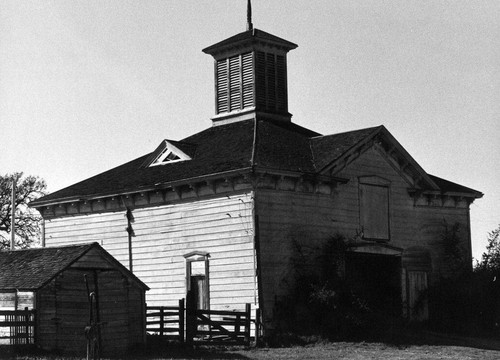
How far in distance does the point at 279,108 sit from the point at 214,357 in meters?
15.1

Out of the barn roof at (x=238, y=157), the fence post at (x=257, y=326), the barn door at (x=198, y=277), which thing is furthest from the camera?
the barn door at (x=198, y=277)

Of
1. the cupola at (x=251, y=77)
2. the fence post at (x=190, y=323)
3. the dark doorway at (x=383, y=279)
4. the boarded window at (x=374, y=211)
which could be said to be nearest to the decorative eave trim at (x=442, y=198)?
the boarded window at (x=374, y=211)

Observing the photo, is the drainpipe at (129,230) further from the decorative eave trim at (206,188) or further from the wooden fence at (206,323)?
the wooden fence at (206,323)

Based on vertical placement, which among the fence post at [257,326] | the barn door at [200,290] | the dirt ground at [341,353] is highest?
the barn door at [200,290]

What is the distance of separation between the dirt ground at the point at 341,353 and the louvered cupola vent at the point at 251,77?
11960 millimetres

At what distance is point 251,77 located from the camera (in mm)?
37719

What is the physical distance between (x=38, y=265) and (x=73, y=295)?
1.49 meters

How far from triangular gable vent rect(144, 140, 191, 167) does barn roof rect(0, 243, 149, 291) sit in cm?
806

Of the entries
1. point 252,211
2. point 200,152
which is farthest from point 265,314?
point 200,152

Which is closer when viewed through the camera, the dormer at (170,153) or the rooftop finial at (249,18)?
the dormer at (170,153)

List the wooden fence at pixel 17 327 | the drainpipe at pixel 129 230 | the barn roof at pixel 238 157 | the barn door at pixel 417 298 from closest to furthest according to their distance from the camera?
the wooden fence at pixel 17 327
the barn roof at pixel 238 157
the drainpipe at pixel 129 230
the barn door at pixel 417 298

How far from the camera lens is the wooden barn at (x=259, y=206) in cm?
3081

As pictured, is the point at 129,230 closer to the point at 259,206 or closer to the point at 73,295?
the point at 259,206

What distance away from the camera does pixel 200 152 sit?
1361 inches
